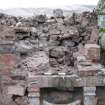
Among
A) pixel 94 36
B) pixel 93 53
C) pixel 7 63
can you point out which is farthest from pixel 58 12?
pixel 7 63

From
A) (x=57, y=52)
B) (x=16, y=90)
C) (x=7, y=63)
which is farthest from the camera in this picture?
(x=57, y=52)

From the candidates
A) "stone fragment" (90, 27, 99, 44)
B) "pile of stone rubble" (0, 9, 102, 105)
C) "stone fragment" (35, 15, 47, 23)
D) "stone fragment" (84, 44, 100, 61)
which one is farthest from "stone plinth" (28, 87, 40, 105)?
"stone fragment" (35, 15, 47, 23)

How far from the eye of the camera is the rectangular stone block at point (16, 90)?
22.9ft

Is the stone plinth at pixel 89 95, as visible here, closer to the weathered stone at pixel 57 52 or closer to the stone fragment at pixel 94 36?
the weathered stone at pixel 57 52

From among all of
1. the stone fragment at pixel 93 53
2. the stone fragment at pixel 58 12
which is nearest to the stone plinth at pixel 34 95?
the stone fragment at pixel 93 53

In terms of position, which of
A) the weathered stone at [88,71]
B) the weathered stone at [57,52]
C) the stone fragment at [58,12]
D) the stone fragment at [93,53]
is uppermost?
the stone fragment at [58,12]

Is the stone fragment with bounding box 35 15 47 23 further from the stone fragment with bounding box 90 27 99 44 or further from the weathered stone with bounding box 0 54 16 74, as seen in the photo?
the weathered stone with bounding box 0 54 16 74

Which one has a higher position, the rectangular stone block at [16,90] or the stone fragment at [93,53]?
the stone fragment at [93,53]

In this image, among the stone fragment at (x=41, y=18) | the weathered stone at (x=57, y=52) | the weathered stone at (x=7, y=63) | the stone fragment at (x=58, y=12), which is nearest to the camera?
the weathered stone at (x=7, y=63)

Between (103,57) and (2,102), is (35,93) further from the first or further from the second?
(103,57)

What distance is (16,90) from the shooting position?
278 inches

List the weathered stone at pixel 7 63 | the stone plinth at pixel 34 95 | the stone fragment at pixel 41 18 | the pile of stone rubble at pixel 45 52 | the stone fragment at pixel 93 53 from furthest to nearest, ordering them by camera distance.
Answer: the stone fragment at pixel 41 18 → the stone fragment at pixel 93 53 → the weathered stone at pixel 7 63 → the pile of stone rubble at pixel 45 52 → the stone plinth at pixel 34 95

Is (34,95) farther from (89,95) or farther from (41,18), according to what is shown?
(41,18)

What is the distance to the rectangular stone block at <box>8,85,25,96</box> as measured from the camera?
22.9 ft
